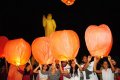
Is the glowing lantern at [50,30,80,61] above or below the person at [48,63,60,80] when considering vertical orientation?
above

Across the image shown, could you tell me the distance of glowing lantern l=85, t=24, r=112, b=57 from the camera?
8477 millimetres

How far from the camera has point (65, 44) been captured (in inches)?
340

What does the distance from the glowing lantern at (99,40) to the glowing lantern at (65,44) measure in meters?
0.39

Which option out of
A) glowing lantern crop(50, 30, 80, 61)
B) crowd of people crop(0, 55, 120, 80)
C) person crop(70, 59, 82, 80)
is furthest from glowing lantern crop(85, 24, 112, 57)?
person crop(70, 59, 82, 80)

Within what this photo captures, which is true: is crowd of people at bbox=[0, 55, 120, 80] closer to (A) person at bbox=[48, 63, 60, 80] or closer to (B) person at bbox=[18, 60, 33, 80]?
(A) person at bbox=[48, 63, 60, 80]

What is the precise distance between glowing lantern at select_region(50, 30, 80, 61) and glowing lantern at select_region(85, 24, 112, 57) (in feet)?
1.28

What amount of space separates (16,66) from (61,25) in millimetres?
4782

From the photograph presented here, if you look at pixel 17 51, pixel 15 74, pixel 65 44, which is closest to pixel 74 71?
pixel 65 44

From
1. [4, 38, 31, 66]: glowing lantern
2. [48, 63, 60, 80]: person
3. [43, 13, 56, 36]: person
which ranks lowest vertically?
[48, 63, 60, 80]: person

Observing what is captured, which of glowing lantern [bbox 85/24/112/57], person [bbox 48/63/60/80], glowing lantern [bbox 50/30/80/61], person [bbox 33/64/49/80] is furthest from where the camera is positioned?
person [bbox 33/64/49/80]

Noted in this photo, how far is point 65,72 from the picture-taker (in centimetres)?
968

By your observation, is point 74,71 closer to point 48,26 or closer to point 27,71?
point 48,26

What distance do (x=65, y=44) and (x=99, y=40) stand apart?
2.87 ft

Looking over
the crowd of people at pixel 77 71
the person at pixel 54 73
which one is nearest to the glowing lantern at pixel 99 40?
the crowd of people at pixel 77 71
